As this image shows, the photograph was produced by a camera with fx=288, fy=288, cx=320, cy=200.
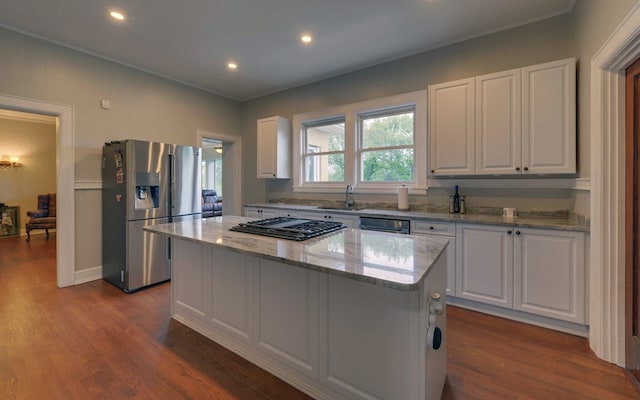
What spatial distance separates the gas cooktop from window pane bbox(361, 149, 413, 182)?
183cm

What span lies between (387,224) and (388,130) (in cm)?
139

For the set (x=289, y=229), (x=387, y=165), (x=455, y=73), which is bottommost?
(x=289, y=229)

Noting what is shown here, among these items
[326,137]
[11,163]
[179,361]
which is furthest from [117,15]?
[11,163]

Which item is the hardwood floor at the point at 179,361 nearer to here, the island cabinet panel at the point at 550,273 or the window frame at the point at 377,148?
the island cabinet panel at the point at 550,273

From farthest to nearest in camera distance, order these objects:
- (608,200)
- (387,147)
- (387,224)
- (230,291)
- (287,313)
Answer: (387,147), (387,224), (230,291), (608,200), (287,313)

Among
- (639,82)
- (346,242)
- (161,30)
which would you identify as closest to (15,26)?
(161,30)

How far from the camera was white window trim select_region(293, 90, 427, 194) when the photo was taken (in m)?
3.35

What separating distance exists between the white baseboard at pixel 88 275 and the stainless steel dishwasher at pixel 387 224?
325 cm

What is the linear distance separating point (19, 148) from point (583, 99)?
31.9 feet

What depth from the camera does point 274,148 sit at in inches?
171

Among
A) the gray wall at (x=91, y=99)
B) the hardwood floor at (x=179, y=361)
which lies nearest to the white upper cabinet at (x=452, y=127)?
the hardwood floor at (x=179, y=361)

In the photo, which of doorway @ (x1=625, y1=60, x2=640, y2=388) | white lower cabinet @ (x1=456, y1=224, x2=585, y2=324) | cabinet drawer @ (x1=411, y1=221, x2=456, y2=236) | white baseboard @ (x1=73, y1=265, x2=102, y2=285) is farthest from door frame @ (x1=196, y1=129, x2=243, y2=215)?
doorway @ (x1=625, y1=60, x2=640, y2=388)

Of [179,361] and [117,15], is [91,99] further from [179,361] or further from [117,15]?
[179,361]

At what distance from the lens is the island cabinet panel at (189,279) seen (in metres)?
2.21
